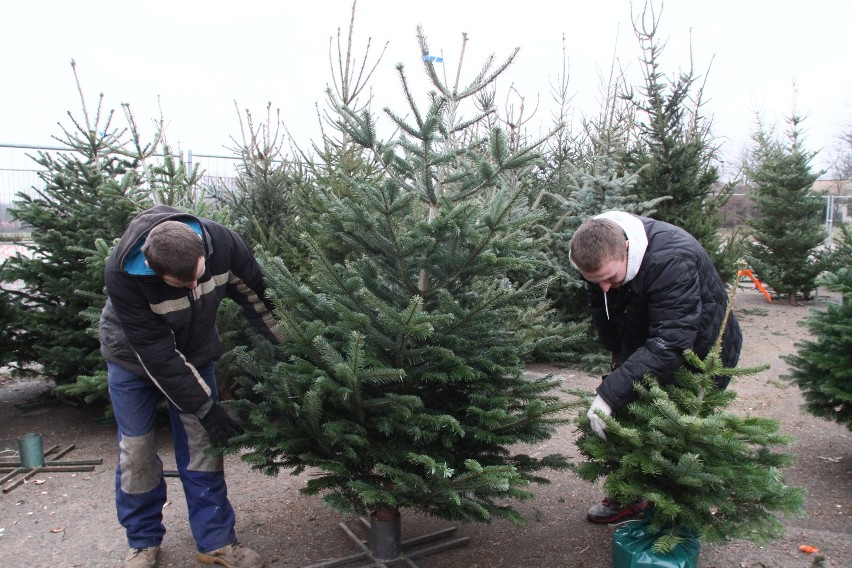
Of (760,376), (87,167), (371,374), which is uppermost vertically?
(87,167)

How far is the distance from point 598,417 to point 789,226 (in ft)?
40.1

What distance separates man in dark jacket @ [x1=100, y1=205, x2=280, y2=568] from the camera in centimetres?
290

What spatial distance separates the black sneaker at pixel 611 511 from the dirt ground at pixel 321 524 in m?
0.05

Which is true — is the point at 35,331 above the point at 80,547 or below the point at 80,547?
above

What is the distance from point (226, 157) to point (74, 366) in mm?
7924

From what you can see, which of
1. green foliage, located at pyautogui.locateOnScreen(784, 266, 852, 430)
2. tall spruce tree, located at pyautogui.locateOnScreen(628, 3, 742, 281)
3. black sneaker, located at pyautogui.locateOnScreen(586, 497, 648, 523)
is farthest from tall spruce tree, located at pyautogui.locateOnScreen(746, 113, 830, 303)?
black sneaker, located at pyautogui.locateOnScreen(586, 497, 648, 523)

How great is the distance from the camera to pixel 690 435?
2.44m

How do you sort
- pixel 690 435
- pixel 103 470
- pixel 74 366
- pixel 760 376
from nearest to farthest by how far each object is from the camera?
pixel 690 435, pixel 103 470, pixel 74 366, pixel 760 376

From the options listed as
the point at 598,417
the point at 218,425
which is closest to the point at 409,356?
the point at 598,417

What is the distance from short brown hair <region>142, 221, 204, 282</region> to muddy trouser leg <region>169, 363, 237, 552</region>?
87 cm

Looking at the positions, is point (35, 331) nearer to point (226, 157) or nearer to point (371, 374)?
point (371, 374)

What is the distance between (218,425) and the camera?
3.07 m

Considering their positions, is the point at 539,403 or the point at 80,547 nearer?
the point at 539,403

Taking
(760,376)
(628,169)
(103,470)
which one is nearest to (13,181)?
(103,470)
